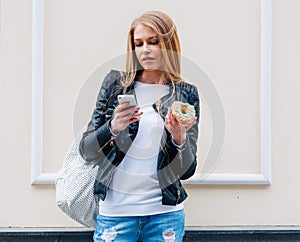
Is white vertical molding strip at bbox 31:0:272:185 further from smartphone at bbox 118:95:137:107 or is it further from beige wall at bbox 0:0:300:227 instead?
smartphone at bbox 118:95:137:107

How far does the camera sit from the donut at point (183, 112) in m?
1.59

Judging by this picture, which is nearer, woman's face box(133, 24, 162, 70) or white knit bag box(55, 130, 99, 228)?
woman's face box(133, 24, 162, 70)

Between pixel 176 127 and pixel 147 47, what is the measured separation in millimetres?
330

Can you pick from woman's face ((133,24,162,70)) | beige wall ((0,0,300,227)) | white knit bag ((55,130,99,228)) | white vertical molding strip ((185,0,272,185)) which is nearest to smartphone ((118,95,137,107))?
woman's face ((133,24,162,70))

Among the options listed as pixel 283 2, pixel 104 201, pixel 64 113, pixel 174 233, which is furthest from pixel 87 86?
pixel 283 2

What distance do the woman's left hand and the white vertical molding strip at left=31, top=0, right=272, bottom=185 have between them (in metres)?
0.83

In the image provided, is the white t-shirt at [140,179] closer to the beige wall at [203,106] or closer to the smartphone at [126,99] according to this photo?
the smartphone at [126,99]

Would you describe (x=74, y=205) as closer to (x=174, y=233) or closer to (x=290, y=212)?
(x=174, y=233)

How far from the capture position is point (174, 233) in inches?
68.8

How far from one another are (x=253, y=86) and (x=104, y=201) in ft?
3.74

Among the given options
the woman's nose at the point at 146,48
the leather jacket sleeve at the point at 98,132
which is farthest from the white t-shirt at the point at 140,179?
the woman's nose at the point at 146,48

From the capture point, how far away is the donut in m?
1.59

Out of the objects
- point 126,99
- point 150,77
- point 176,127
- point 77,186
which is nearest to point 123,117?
point 126,99

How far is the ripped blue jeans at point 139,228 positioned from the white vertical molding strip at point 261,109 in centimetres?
69
